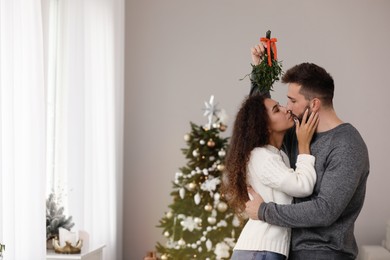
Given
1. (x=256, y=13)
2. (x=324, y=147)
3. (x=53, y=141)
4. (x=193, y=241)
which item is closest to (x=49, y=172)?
(x=53, y=141)

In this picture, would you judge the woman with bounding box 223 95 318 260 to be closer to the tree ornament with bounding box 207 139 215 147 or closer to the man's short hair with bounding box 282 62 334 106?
the man's short hair with bounding box 282 62 334 106

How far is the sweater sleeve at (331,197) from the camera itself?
11.4 feet

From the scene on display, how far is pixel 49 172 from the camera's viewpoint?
6.49m

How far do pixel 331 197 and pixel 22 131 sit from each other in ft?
6.74

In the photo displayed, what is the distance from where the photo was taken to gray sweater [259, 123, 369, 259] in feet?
11.4

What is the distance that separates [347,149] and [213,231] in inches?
136

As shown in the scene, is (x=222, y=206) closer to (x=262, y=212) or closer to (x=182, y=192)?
(x=182, y=192)

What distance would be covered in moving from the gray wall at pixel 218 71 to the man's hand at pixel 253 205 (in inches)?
175

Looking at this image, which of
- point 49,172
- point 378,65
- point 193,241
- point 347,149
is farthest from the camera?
point 378,65

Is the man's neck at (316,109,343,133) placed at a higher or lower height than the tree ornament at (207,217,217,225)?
higher

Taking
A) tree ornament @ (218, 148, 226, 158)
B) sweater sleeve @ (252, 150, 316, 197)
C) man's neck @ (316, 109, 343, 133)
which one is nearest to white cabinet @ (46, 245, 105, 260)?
tree ornament @ (218, 148, 226, 158)

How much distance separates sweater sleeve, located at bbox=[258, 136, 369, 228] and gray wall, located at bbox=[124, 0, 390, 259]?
4.59 meters

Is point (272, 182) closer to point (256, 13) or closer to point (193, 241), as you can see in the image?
point (193, 241)

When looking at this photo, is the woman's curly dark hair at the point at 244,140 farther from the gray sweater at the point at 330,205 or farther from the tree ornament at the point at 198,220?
the tree ornament at the point at 198,220
